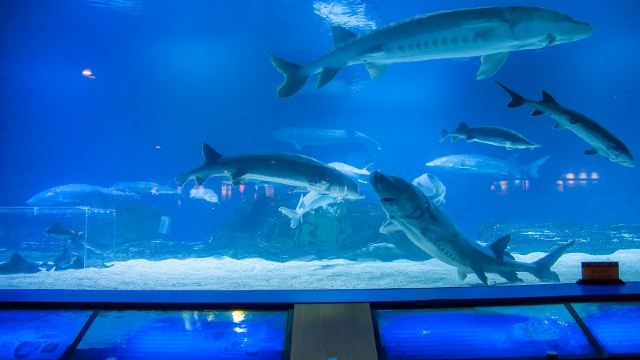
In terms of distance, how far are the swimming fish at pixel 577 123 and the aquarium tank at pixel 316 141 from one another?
3 cm

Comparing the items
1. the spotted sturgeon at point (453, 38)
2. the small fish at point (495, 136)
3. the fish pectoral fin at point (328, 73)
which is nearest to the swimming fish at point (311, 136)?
the small fish at point (495, 136)

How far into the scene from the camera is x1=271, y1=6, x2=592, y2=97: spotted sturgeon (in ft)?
12.4

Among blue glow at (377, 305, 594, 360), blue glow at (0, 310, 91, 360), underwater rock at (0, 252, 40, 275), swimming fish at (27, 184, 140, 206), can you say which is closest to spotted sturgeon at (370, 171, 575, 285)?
blue glow at (377, 305, 594, 360)

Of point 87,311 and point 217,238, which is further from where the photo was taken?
point 217,238

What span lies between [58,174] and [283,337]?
23219 millimetres

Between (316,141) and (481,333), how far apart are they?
12793 mm

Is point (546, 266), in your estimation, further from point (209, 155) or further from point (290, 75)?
point (209, 155)

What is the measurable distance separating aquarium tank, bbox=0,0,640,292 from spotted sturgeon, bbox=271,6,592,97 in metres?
0.02

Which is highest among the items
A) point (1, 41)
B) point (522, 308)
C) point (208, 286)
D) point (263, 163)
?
point (1, 41)

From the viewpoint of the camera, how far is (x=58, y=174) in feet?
71.5

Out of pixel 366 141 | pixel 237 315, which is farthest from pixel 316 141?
pixel 237 315

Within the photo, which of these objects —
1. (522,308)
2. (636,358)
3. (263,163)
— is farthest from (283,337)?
(263,163)

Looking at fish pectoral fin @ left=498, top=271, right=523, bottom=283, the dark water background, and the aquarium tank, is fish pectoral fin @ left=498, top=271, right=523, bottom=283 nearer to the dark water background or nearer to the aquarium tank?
the aquarium tank

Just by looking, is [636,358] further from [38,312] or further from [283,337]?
[38,312]
